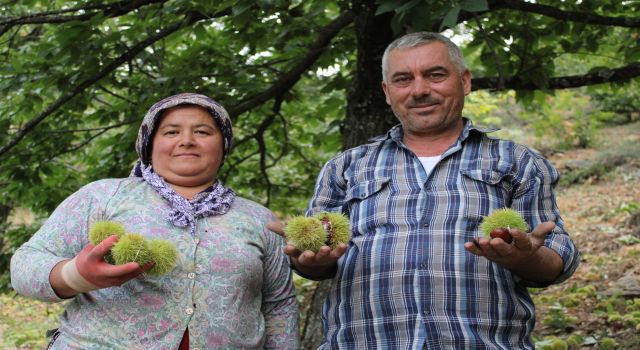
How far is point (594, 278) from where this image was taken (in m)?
6.62

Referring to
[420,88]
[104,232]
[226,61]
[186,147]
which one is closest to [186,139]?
[186,147]

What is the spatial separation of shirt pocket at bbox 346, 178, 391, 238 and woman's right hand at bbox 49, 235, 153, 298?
0.88 meters

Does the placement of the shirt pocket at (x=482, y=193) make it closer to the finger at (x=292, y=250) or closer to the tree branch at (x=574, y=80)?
the finger at (x=292, y=250)

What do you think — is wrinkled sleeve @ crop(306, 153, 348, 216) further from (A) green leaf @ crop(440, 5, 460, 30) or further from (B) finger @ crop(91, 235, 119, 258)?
(B) finger @ crop(91, 235, 119, 258)

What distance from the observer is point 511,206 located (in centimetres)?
262

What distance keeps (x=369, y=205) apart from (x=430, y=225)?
0.26 metres

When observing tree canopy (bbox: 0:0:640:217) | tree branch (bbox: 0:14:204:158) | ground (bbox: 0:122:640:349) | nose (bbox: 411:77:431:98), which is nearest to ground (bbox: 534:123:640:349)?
ground (bbox: 0:122:640:349)

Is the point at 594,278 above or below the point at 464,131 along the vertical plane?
below

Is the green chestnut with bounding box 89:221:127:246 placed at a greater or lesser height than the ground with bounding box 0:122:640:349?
greater

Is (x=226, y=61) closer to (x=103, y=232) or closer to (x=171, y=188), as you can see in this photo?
(x=171, y=188)

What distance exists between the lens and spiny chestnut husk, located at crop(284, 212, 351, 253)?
7.50 ft

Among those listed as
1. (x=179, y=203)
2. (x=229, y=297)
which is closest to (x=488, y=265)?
(x=229, y=297)

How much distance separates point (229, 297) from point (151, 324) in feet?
0.91

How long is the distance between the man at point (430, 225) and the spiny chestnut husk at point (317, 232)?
0.04 m
